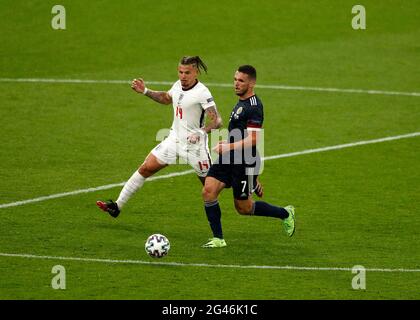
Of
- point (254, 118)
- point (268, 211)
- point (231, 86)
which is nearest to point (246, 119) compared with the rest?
point (254, 118)

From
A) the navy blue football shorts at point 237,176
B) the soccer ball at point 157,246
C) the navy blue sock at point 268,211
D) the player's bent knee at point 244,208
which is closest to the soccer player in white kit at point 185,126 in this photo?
the navy blue football shorts at point 237,176

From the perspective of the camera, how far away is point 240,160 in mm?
15445

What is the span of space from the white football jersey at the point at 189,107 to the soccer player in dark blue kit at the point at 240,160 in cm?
84

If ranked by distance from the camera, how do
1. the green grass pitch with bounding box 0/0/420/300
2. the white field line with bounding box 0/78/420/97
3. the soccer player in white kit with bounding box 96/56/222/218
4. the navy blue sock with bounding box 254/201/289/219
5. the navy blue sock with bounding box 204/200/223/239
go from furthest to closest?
the white field line with bounding box 0/78/420/97 → the soccer player in white kit with bounding box 96/56/222/218 → the navy blue sock with bounding box 254/201/289/219 → the navy blue sock with bounding box 204/200/223/239 → the green grass pitch with bounding box 0/0/420/300

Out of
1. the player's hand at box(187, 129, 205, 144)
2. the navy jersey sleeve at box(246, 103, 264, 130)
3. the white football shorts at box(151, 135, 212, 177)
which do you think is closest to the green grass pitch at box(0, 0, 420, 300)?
the white football shorts at box(151, 135, 212, 177)

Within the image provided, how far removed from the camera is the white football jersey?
53.4ft

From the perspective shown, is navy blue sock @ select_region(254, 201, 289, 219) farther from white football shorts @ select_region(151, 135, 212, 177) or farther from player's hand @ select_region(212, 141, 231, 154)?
player's hand @ select_region(212, 141, 231, 154)

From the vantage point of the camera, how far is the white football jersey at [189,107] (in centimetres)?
1627

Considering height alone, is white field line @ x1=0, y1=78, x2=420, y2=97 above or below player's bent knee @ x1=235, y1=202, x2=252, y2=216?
above

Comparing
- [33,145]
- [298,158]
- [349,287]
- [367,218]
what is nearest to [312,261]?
[349,287]

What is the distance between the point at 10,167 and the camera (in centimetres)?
2017

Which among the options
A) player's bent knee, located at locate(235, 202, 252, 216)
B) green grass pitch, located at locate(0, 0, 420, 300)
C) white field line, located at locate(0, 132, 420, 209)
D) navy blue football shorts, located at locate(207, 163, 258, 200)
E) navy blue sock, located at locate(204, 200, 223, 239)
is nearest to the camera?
green grass pitch, located at locate(0, 0, 420, 300)

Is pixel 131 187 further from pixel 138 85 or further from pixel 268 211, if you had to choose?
pixel 268 211

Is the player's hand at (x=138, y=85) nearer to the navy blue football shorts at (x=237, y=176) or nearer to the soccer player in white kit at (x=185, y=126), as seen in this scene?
the soccer player in white kit at (x=185, y=126)
